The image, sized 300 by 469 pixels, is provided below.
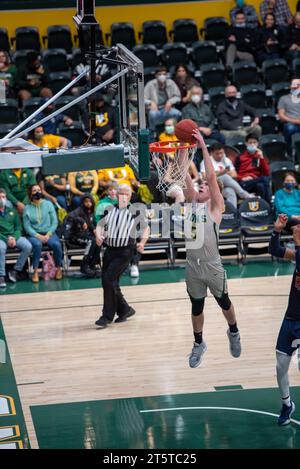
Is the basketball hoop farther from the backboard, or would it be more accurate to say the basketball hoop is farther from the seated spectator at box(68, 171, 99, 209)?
the seated spectator at box(68, 171, 99, 209)

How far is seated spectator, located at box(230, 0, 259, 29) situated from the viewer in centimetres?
2348

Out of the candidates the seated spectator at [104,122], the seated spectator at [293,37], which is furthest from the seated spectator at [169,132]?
the seated spectator at [293,37]

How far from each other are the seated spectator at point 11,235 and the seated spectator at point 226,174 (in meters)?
3.37

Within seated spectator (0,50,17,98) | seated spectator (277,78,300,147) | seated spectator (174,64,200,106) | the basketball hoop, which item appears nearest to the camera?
the basketball hoop

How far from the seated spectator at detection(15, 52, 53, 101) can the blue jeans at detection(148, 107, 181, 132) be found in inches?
87.0

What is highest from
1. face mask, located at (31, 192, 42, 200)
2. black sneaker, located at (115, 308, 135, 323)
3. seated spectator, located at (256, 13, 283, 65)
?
seated spectator, located at (256, 13, 283, 65)

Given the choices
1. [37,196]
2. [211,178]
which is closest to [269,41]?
[37,196]

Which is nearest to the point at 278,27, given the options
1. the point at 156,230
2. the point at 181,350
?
the point at 156,230

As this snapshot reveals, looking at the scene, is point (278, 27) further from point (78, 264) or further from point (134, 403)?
point (134, 403)

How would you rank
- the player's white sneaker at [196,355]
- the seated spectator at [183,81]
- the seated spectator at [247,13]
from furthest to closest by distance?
the seated spectator at [247,13], the seated spectator at [183,81], the player's white sneaker at [196,355]

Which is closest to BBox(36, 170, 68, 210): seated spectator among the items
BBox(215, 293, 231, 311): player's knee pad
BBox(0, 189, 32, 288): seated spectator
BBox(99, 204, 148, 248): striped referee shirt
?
BBox(0, 189, 32, 288): seated spectator

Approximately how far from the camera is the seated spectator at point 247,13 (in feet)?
77.0

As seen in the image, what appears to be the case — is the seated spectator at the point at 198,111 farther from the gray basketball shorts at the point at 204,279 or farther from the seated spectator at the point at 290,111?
the gray basketball shorts at the point at 204,279

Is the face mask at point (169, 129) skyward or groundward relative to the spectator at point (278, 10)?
groundward
